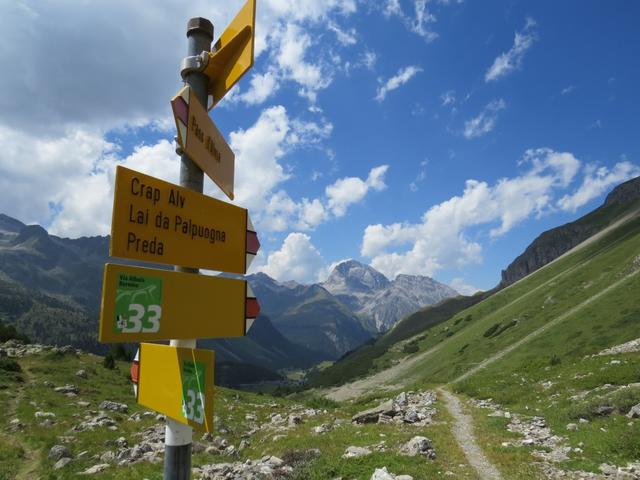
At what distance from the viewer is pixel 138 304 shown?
13.4ft

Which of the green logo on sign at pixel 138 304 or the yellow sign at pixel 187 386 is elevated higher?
the green logo on sign at pixel 138 304

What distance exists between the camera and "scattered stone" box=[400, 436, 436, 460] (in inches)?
595

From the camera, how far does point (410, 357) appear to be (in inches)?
4737

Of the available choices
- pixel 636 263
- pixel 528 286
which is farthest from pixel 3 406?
pixel 528 286

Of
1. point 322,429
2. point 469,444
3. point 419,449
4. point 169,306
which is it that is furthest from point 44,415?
point 169,306

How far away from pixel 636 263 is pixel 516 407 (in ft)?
236

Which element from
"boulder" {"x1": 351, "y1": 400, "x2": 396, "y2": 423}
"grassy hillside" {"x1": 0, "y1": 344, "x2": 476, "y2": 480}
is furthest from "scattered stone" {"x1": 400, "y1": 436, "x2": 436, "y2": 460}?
"boulder" {"x1": 351, "y1": 400, "x2": 396, "y2": 423}

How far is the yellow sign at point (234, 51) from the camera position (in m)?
5.22

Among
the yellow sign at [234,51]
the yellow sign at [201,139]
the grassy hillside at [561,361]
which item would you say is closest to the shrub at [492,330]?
the grassy hillside at [561,361]

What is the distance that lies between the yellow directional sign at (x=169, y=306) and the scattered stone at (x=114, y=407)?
30.9 metres

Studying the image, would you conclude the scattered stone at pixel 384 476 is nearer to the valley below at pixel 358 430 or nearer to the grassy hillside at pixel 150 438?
the valley below at pixel 358 430

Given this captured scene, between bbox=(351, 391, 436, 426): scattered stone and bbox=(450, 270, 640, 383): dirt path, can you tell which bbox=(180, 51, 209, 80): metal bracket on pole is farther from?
bbox=(450, 270, 640, 383): dirt path

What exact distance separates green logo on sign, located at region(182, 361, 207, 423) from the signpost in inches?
0.5

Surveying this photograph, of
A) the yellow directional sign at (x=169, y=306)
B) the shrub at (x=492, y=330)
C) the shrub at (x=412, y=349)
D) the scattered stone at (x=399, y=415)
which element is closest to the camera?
the yellow directional sign at (x=169, y=306)
